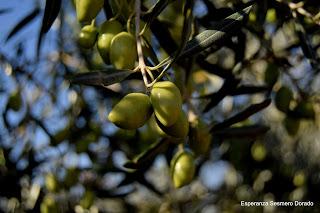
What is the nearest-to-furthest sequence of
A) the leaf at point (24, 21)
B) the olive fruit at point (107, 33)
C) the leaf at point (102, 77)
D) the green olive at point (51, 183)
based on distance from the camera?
1. the leaf at point (102, 77)
2. the olive fruit at point (107, 33)
3. the leaf at point (24, 21)
4. the green olive at point (51, 183)

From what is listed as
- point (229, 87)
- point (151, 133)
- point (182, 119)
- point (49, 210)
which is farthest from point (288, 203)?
point (182, 119)

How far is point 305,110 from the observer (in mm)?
1674

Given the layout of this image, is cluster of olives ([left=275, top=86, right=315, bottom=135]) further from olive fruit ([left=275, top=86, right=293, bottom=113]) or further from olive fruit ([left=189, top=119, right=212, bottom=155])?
olive fruit ([left=189, top=119, right=212, bottom=155])

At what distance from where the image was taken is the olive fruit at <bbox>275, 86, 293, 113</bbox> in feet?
5.34

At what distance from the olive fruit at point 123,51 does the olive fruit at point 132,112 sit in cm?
15

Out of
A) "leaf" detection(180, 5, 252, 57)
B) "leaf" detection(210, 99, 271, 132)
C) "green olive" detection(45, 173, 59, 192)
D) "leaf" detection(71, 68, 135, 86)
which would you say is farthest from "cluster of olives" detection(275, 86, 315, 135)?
"green olive" detection(45, 173, 59, 192)

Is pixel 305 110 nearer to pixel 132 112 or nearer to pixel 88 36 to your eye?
pixel 88 36

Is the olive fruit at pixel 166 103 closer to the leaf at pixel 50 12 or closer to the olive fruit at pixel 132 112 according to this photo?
the olive fruit at pixel 132 112

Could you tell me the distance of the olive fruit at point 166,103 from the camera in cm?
88

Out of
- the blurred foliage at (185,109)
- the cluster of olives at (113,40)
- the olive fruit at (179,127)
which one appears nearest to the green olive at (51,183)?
the blurred foliage at (185,109)

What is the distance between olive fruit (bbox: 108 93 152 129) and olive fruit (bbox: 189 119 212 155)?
17.5 inches

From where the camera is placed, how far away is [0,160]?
2.09 m

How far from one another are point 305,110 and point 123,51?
873 millimetres

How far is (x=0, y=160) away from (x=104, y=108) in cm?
66
